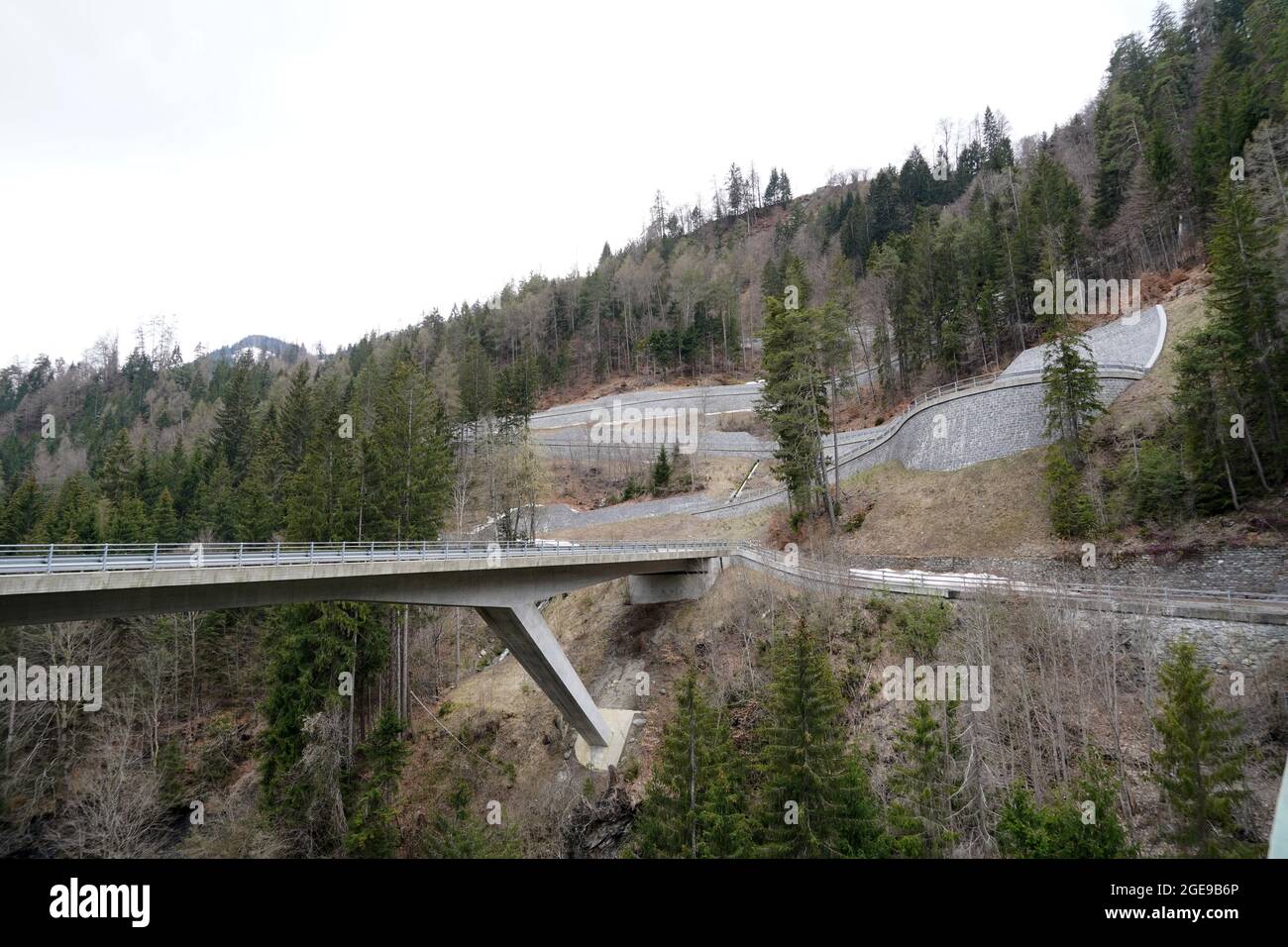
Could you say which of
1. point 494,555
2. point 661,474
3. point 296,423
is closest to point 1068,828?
point 494,555

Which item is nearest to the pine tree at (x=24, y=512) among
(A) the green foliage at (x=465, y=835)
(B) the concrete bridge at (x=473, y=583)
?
(B) the concrete bridge at (x=473, y=583)

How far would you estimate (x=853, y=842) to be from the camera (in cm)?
1243

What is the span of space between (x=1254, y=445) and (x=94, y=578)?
31285mm

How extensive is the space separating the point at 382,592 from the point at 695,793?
30.4 feet

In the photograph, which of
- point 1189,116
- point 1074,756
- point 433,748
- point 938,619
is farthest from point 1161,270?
point 433,748

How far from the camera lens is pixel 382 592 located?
15.2 m

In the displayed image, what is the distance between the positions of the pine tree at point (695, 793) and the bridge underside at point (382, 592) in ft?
18.9

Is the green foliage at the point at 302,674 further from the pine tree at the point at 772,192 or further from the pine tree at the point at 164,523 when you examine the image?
the pine tree at the point at 772,192

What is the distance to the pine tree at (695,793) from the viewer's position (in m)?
13.0

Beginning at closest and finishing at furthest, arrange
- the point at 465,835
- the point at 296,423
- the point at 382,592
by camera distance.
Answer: the point at 382,592
the point at 465,835
the point at 296,423

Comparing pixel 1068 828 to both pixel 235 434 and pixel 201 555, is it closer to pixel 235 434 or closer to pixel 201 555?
pixel 201 555

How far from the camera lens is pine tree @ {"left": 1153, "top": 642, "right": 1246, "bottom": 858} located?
32.4 feet

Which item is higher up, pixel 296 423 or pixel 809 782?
pixel 296 423
